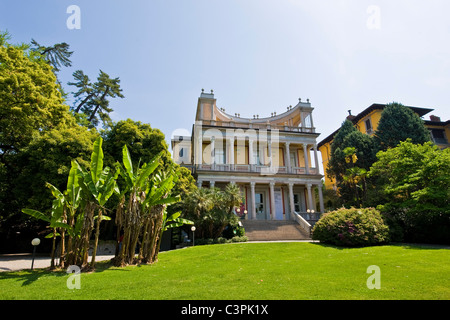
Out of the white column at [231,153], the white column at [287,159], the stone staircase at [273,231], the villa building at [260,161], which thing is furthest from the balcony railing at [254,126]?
the stone staircase at [273,231]

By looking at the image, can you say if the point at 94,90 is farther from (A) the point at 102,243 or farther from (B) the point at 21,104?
(A) the point at 102,243

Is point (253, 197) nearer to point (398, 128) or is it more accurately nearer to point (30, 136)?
point (398, 128)

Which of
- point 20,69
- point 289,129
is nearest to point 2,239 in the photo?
point 20,69

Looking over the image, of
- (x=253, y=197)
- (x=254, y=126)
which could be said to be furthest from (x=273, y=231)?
(x=254, y=126)

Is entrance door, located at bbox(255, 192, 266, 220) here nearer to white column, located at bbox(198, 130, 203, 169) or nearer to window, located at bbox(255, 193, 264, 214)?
window, located at bbox(255, 193, 264, 214)

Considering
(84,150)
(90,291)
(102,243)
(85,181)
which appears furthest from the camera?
(102,243)

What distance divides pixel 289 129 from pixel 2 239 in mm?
29660

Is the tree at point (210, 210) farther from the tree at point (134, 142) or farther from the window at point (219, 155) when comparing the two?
the window at point (219, 155)

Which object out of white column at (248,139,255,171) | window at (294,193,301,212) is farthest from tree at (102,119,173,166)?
window at (294,193,301,212)

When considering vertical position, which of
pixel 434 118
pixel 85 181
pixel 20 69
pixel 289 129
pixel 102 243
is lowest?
pixel 102 243

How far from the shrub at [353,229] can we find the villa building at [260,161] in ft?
29.7

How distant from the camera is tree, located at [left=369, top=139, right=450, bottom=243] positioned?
1359 centimetres

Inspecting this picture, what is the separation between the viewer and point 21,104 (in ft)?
45.8

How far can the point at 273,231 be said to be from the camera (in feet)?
67.5
